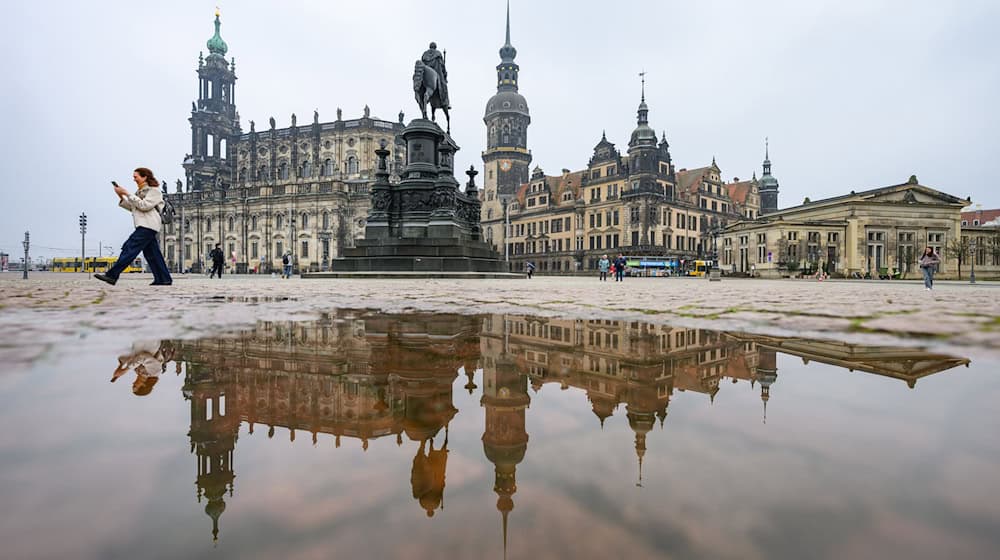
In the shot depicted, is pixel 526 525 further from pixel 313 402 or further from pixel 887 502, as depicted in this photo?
pixel 313 402

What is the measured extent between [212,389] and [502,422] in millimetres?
887

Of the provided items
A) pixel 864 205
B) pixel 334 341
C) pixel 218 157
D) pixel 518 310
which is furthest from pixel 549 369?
pixel 218 157

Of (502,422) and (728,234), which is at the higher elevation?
(728,234)

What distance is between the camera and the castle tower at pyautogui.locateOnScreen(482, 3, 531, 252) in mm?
63281

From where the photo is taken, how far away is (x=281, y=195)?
194 feet

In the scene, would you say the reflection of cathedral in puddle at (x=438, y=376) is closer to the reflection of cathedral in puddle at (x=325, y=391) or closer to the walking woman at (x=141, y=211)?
the reflection of cathedral in puddle at (x=325, y=391)

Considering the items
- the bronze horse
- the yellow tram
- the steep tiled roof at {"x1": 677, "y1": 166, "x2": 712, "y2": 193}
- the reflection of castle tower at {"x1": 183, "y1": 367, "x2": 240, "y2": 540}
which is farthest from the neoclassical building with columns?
the yellow tram

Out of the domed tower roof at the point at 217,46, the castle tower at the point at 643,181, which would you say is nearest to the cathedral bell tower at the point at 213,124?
the domed tower roof at the point at 217,46

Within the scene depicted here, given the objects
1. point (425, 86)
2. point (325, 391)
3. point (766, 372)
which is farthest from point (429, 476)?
point (425, 86)

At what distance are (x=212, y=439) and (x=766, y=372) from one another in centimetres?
173

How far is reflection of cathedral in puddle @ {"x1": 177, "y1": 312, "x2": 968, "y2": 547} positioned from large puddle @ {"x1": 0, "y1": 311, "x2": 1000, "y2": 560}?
1cm

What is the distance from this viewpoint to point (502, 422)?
120 cm

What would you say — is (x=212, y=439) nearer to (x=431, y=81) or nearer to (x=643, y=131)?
(x=431, y=81)

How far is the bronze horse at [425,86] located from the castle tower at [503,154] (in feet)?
145
